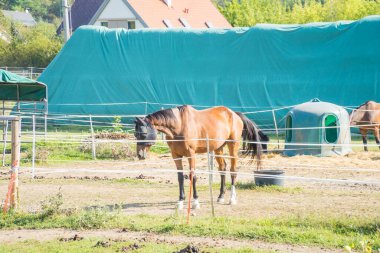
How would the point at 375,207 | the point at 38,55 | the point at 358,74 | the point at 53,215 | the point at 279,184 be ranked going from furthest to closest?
the point at 38,55, the point at 358,74, the point at 279,184, the point at 375,207, the point at 53,215

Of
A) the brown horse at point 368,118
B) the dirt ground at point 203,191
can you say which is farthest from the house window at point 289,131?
the dirt ground at point 203,191

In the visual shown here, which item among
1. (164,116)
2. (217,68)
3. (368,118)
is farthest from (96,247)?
(217,68)

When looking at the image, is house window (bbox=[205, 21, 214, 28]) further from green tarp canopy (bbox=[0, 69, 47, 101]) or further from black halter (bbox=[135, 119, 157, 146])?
black halter (bbox=[135, 119, 157, 146])

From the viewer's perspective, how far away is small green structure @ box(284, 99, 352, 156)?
20219 millimetres

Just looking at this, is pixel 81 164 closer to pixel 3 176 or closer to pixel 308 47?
pixel 3 176

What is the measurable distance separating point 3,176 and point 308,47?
15.2m

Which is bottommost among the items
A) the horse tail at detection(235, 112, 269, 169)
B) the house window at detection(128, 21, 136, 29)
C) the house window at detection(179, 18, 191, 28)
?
the horse tail at detection(235, 112, 269, 169)

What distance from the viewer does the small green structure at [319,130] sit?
2022 centimetres

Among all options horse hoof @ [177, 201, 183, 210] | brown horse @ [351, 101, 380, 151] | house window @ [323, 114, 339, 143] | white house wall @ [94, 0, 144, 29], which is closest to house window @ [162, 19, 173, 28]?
white house wall @ [94, 0, 144, 29]

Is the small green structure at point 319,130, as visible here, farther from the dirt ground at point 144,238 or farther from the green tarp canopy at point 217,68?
the dirt ground at point 144,238

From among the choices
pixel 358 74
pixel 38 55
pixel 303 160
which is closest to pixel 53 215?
pixel 303 160

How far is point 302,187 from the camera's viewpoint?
1442 cm

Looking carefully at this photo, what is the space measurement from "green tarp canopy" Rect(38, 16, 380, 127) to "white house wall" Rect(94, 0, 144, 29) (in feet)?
52.7

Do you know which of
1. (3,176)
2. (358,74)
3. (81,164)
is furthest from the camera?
(358,74)
